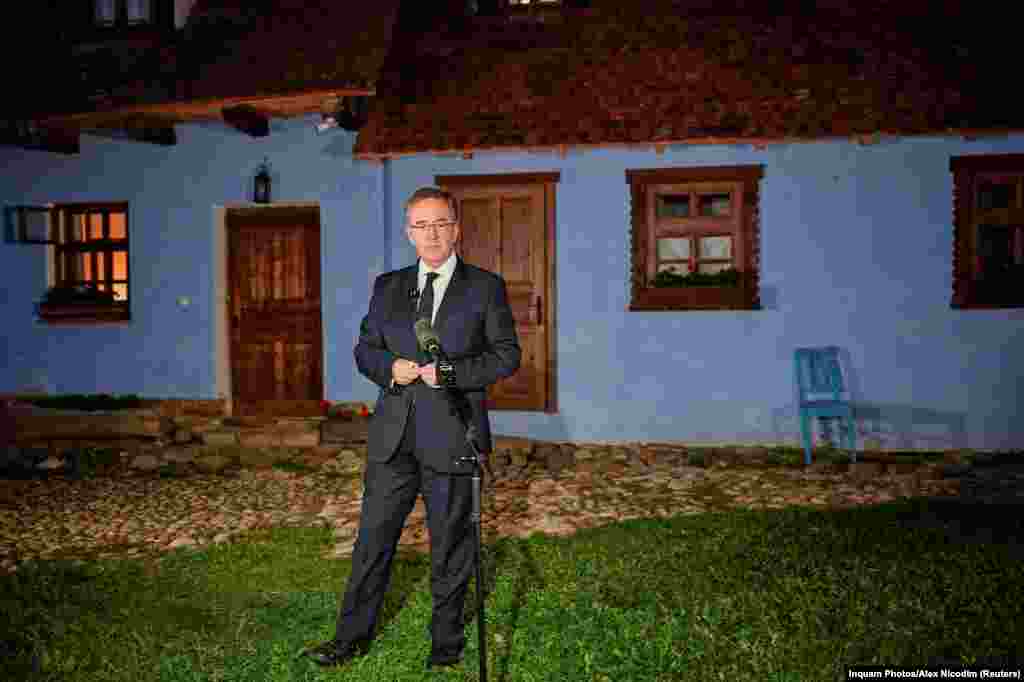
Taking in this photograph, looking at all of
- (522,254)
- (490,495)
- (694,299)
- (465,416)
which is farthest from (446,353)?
(522,254)

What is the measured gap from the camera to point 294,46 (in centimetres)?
1031

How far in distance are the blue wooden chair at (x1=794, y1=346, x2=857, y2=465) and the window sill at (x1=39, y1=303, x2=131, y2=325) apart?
26.2 feet

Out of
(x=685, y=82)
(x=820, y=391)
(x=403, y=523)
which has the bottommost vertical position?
(x=403, y=523)

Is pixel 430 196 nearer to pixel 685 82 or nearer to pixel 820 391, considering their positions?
pixel 820 391

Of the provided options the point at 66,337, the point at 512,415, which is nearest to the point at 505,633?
the point at 512,415

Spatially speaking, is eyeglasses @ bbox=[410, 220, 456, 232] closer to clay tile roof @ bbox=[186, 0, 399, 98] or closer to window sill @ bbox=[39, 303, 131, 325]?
clay tile roof @ bbox=[186, 0, 399, 98]

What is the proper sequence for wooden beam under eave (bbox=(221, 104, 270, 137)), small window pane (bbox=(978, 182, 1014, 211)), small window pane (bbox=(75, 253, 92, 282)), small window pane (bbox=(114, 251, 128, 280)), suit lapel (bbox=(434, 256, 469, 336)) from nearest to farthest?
suit lapel (bbox=(434, 256, 469, 336)) → small window pane (bbox=(978, 182, 1014, 211)) → wooden beam under eave (bbox=(221, 104, 270, 137)) → small window pane (bbox=(114, 251, 128, 280)) → small window pane (bbox=(75, 253, 92, 282))

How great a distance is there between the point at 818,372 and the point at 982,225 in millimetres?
2319

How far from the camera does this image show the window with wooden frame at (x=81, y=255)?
10617mm

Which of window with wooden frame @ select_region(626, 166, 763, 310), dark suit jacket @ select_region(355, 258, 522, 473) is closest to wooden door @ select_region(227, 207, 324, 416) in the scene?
window with wooden frame @ select_region(626, 166, 763, 310)

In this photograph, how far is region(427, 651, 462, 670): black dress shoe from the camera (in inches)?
145

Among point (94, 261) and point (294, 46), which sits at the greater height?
point (294, 46)

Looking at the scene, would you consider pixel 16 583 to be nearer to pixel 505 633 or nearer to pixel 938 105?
pixel 505 633

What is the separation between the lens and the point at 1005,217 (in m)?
8.97
